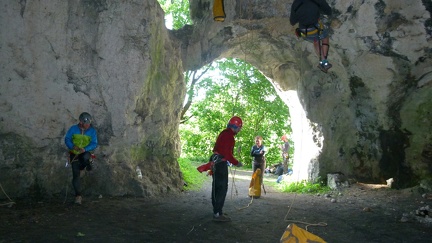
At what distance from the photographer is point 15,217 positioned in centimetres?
573

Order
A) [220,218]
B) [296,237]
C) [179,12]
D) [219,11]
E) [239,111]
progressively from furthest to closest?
[239,111], [179,12], [219,11], [220,218], [296,237]

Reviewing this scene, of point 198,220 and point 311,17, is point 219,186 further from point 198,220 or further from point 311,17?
point 311,17

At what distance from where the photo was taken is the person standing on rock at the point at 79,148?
6.86 m

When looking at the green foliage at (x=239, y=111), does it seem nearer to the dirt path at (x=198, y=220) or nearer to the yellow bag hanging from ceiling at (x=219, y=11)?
the yellow bag hanging from ceiling at (x=219, y=11)

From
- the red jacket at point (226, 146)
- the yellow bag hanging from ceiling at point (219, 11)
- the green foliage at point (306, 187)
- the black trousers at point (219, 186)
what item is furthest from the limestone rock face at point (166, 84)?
the red jacket at point (226, 146)

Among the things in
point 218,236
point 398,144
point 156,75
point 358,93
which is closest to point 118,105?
point 156,75

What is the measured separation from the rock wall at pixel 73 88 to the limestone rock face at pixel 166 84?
0.9 inches

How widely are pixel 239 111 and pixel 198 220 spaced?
60.2ft

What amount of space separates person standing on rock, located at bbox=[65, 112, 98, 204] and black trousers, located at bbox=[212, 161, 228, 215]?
8.31 ft

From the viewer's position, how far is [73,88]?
8109 mm

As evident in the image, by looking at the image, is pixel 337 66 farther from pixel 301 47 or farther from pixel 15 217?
pixel 15 217

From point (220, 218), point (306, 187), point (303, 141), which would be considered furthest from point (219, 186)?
point (303, 141)

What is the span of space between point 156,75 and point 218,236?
5.44 metres

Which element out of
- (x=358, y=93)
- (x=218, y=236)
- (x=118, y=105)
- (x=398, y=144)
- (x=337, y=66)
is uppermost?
(x=337, y=66)
